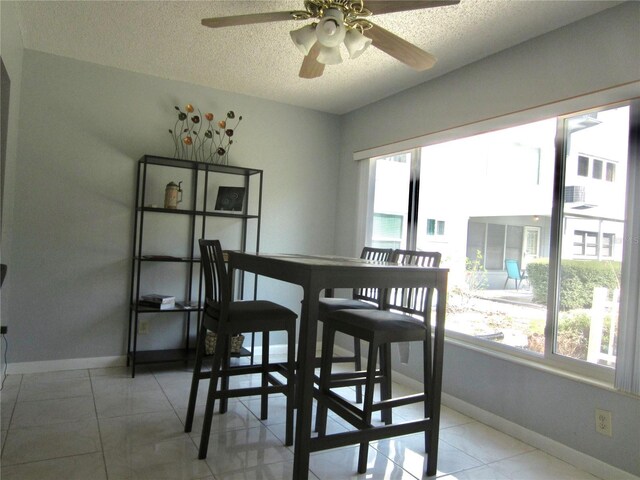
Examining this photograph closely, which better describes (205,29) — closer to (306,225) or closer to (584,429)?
(306,225)

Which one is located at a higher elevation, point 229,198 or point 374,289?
point 229,198

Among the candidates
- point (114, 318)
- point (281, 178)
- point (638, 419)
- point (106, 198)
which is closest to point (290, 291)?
point (281, 178)

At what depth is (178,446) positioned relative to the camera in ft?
7.04

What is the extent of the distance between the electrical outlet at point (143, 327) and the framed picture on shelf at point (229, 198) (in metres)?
1.10

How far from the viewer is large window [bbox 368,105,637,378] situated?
223 centimetres

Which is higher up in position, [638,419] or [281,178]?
[281,178]

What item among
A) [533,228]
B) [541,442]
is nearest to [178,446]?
[541,442]

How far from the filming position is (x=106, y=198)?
3354mm

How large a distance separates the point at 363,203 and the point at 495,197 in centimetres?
136

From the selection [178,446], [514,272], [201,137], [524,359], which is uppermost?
[201,137]

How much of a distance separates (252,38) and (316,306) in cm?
191

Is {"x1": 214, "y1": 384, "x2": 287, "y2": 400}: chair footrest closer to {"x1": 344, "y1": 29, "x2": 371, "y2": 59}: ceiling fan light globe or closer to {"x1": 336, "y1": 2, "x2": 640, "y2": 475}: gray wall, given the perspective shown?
{"x1": 336, "y1": 2, "x2": 640, "y2": 475}: gray wall

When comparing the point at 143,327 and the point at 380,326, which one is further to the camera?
the point at 143,327

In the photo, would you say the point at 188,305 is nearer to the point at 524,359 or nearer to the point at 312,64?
the point at 312,64
